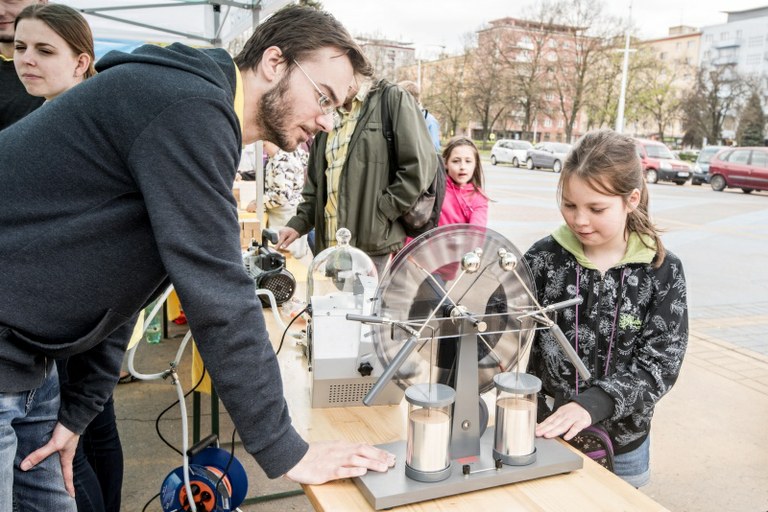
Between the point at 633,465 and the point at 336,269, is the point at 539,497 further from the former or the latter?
the point at 336,269

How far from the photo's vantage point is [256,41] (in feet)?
4.20

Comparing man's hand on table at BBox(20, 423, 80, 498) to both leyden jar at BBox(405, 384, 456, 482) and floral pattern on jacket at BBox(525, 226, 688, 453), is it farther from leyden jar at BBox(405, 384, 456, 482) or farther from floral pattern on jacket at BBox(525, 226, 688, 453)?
floral pattern on jacket at BBox(525, 226, 688, 453)

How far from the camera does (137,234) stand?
103 centimetres

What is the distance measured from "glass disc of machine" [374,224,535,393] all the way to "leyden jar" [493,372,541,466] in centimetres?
8

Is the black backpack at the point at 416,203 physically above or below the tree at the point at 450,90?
below

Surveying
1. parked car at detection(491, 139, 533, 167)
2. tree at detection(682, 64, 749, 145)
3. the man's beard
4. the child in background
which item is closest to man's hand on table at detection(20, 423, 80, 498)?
the man's beard

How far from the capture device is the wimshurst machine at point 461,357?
1.13m

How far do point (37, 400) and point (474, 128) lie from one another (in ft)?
212

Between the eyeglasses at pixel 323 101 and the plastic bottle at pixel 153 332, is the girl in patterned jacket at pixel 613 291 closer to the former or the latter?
the eyeglasses at pixel 323 101

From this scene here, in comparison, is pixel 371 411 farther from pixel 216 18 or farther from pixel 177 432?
pixel 216 18

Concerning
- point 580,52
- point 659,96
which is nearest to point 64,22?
point 580,52

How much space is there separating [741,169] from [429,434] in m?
18.7

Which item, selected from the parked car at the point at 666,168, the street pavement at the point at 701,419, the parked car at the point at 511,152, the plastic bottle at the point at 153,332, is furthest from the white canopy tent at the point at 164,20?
the parked car at the point at 511,152

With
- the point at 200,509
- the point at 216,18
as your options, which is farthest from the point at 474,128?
the point at 200,509
